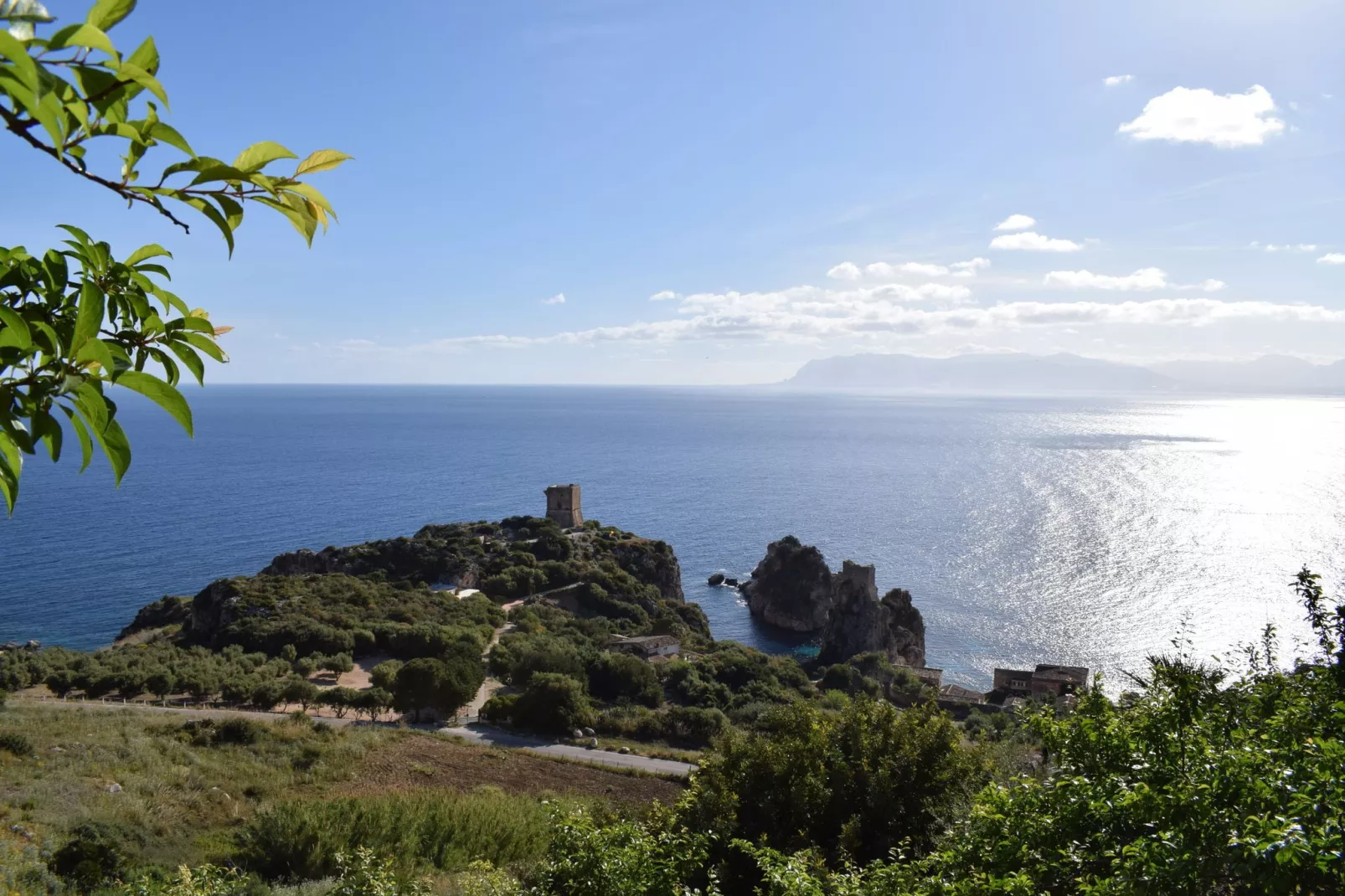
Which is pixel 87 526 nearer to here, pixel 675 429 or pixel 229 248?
pixel 229 248

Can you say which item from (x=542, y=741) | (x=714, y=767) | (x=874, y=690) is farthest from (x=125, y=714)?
(x=874, y=690)

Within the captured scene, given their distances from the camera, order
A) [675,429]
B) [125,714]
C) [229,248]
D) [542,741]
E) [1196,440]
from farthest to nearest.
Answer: [675,429], [1196,440], [542,741], [125,714], [229,248]

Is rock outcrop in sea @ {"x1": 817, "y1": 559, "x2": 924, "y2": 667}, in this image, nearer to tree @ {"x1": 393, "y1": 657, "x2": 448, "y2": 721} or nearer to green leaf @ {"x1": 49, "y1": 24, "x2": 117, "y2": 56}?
tree @ {"x1": 393, "y1": 657, "x2": 448, "y2": 721}

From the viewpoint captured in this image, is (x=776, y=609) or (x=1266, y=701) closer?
(x=1266, y=701)

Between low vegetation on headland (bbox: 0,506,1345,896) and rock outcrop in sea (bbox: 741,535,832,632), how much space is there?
24.5 metres

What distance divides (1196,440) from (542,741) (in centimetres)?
14775

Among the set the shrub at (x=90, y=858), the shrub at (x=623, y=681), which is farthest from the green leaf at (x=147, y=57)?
the shrub at (x=623, y=681)

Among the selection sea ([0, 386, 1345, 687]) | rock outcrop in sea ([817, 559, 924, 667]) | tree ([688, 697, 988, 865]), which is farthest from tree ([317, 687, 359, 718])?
rock outcrop in sea ([817, 559, 924, 667])

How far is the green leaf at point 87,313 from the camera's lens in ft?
3.96

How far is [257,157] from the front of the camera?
134cm

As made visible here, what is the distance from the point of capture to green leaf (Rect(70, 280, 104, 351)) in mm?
1207

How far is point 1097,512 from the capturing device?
76.2 meters

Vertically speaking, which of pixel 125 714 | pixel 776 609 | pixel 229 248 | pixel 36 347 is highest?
pixel 229 248

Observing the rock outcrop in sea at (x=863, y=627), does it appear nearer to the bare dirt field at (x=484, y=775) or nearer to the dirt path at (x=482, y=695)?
the dirt path at (x=482, y=695)
